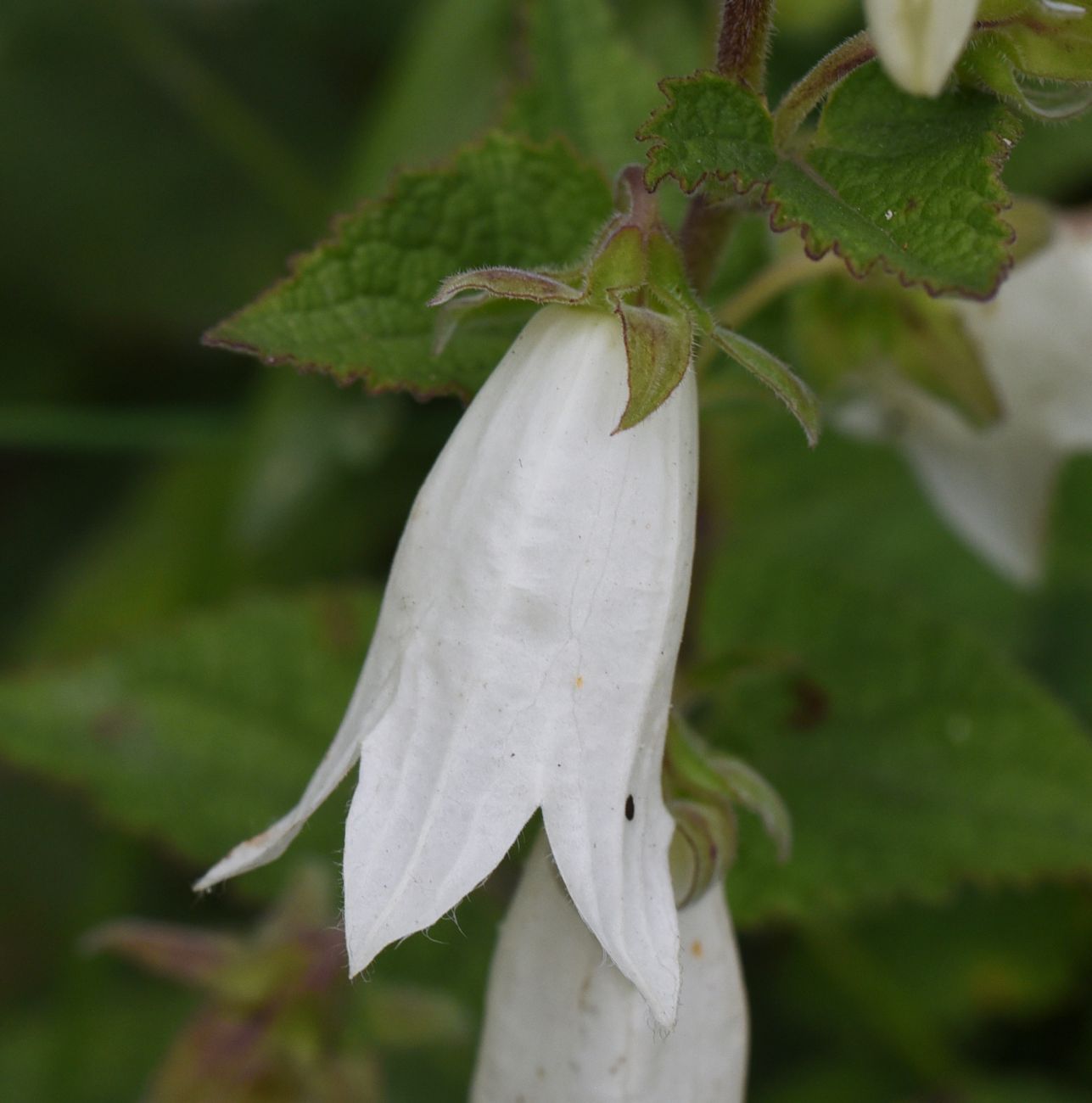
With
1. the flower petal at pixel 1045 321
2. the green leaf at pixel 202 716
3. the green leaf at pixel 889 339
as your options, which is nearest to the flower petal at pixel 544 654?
the green leaf at pixel 889 339

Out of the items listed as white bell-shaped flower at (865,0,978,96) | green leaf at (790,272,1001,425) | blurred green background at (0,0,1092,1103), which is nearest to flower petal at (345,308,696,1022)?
white bell-shaped flower at (865,0,978,96)

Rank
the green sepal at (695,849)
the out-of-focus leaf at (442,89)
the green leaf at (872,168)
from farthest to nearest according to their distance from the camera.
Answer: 1. the out-of-focus leaf at (442,89)
2. the green sepal at (695,849)
3. the green leaf at (872,168)

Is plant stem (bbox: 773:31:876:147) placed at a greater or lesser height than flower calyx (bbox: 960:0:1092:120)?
lesser

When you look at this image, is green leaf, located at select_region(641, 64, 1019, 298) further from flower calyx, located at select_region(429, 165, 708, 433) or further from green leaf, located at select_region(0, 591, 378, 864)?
green leaf, located at select_region(0, 591, 378, 864)

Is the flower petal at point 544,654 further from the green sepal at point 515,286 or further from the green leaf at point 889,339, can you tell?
the green leaf at point 889,339

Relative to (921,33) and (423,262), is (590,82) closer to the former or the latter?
(423,262)

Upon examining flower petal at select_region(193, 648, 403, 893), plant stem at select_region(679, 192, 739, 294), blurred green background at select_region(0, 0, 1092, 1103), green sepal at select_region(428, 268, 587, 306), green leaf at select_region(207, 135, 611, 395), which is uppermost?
green sepal at select_region(428, 268, 587, 306)
